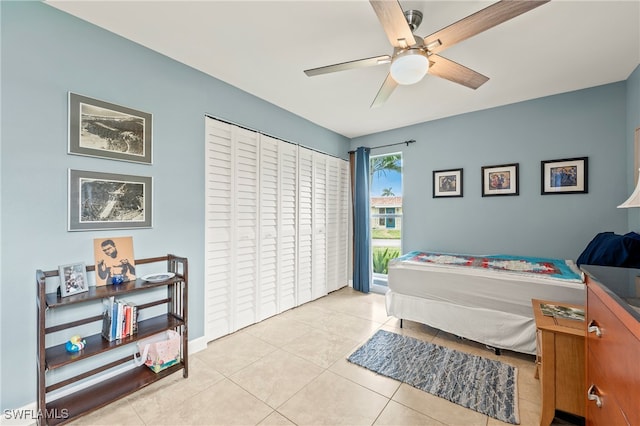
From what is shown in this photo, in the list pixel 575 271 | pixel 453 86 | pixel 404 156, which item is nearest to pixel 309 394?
pixel 575 271

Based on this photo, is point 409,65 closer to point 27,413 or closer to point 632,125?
point 632,125

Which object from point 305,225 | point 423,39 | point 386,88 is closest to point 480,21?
point 423,39

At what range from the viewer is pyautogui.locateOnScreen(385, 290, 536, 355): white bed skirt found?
2.26 m

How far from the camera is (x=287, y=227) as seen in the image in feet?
11.1

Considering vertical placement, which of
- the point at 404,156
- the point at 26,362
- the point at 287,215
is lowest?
the point at 26,362

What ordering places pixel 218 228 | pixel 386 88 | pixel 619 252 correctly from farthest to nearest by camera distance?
pixel 218 228
pixel 386 88
pixel 619 252

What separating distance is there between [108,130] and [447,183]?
145 inches

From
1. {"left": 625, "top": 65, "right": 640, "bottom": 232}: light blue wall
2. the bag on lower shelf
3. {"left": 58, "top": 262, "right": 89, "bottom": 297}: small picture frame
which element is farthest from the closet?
{"left": 625, "top": 65, "right": 640, "bottom": 232}: light blue wall

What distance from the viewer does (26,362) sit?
1615 mm

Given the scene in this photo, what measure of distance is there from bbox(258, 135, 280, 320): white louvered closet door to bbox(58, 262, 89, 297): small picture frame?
1.56m

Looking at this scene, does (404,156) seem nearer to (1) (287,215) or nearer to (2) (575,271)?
(1) (287,215)

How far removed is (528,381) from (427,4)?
2.71 meters

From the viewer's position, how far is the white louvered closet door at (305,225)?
355 cm

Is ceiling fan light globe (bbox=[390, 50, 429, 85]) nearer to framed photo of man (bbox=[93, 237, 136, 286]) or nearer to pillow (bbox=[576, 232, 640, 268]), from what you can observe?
pillow (bbox=[576, 232, 640, 268])
